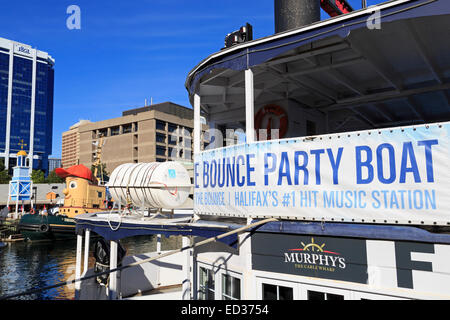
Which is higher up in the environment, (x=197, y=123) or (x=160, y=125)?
(x=160, y=125)

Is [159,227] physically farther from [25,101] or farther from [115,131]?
[25,101]

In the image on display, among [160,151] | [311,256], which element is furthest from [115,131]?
[311,256]

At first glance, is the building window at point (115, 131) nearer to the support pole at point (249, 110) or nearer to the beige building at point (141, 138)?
the beige building at point (141, 138)

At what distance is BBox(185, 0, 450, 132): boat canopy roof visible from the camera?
608 centimetres

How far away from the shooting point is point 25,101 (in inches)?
6959

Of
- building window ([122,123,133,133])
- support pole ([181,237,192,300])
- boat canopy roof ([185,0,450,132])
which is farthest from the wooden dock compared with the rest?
building window ([122,123,133,133])

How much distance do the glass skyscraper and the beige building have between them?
73.5 meters

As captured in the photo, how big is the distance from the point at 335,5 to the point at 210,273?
32.6 ft

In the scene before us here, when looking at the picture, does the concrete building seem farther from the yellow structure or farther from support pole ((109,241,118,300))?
support pole ((109,241,118,300))

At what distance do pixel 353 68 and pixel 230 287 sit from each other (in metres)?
7.14

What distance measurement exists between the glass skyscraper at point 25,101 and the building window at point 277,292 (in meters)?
175
